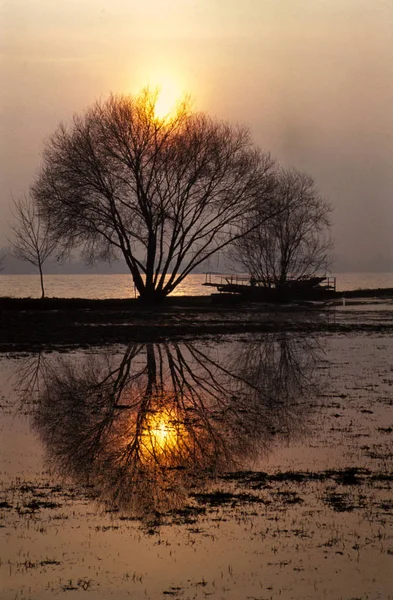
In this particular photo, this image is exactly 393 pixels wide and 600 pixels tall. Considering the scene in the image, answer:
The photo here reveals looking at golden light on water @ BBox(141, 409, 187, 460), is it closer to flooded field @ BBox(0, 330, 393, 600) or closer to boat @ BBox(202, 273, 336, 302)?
flooded field @ BBox(0, 330, 393, 600)

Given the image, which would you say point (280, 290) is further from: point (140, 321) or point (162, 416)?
point (162, 416)

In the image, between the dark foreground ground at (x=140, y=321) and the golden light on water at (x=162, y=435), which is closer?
the golden light on water at (x=162, y=435)

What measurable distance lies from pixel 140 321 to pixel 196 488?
28336mm

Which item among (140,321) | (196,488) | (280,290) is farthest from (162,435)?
(280,290)

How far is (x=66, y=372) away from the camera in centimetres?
1973

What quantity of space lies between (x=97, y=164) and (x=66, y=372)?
29.2 m

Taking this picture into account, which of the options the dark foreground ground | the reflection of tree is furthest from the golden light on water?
the dark foreground ground

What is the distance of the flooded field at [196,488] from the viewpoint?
7.04m

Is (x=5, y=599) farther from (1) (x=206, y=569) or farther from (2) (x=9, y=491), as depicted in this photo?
(2) (x=9, y=491)

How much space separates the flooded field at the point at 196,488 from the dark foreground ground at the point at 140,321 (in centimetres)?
1012

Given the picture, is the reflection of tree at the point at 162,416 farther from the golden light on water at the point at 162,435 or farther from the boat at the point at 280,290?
the boat at the point at 280,290

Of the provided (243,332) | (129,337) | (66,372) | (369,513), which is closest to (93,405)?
(66,372)

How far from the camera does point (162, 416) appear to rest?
1420 centimetres

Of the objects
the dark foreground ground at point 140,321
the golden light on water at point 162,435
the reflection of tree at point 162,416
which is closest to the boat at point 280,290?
the dark foreground ground at point 140,321
